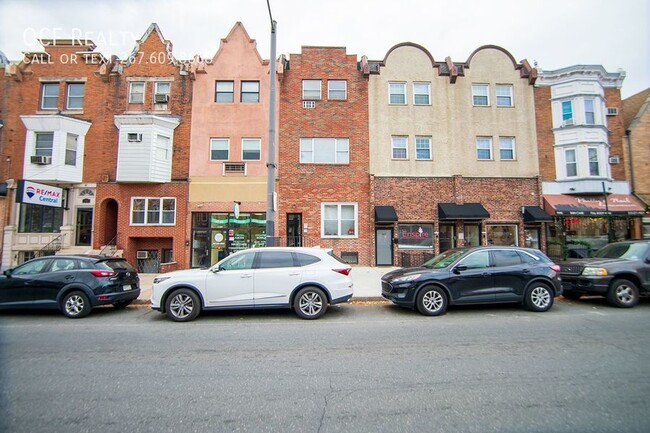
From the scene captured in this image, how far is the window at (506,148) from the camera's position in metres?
17.7

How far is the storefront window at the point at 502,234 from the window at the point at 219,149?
15.3 meters

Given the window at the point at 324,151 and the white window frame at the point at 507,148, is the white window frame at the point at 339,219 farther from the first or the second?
the white window frame at the point at 507,148

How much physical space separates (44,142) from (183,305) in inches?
637

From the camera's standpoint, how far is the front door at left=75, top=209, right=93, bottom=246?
16766mm

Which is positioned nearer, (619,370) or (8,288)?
(619,370)

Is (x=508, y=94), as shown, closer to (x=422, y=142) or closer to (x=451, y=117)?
(x=451, y=117)

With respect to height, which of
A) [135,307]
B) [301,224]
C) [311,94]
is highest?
[311,94]

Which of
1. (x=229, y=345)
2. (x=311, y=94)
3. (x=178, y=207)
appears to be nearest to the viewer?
(x=229, y=345)

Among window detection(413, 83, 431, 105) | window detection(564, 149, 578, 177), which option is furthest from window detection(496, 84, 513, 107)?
window detection(564, 149, 578, 177)

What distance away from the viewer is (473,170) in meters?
17.3

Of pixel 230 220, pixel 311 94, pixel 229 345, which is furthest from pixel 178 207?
pixel 229 345

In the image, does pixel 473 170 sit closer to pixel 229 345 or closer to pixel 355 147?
pixel 355 147

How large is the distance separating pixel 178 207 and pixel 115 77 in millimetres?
8439

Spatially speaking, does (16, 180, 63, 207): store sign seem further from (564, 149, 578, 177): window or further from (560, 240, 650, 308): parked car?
(564, 149, 578, 177): window
